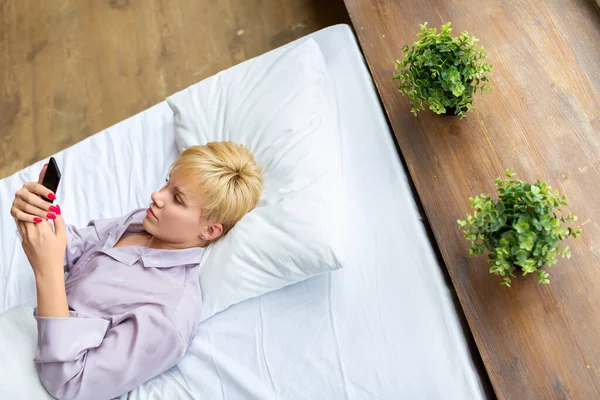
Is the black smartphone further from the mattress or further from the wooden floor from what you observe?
the wooden floor

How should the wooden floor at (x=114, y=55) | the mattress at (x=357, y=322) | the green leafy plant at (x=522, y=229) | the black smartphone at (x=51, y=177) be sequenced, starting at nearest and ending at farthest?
the green leafy plant at (x=522, y=229) → the mattress at (x=357, y=322) → the black smartphone at (x=51, y=177) → the wooden floor at (x=114, y=55)

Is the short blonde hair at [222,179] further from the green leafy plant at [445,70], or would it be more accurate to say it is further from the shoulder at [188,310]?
the green leafy plant at [445,70]

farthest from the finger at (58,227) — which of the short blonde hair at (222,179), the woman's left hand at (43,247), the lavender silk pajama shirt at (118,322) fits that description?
the short blonde hair at (222,179)

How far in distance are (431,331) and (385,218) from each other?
11.4 inches

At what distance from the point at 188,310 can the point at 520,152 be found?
81 cm

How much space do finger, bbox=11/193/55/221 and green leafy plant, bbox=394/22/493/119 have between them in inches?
33.4

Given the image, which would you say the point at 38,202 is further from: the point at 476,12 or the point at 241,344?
the point at 476,12

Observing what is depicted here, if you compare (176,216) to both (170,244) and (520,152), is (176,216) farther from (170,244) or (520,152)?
(520,152)

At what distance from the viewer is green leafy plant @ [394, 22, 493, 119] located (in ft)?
4.21

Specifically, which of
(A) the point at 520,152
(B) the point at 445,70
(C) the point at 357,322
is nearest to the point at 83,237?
(C) the point at 357,322

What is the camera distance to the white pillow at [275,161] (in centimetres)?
129

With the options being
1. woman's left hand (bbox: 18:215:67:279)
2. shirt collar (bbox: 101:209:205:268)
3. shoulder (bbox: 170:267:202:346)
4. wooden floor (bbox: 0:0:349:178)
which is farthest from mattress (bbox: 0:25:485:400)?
wooden floor (bbox: 0:0:349:178)

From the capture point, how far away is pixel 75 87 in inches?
94.5

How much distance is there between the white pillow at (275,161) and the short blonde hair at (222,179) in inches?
1.5
